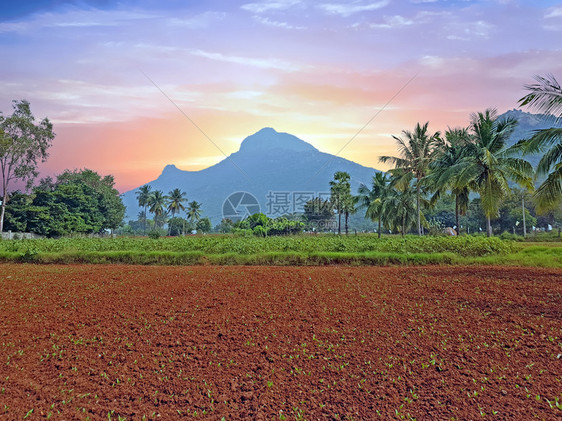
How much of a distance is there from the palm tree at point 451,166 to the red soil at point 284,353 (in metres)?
13.2

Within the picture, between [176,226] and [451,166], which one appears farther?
[176,226]

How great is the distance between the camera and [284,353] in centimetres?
502

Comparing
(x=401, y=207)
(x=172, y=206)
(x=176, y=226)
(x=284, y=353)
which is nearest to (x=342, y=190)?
(x=401, y=207)

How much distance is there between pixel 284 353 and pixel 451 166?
20.4 meters

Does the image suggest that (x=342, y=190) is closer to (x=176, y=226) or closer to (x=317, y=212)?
(x=317, y=212)

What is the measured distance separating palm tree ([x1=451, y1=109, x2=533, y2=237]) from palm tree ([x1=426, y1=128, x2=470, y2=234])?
46 centimetres

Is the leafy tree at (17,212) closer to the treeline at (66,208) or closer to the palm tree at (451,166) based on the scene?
the treeline at (66,208)

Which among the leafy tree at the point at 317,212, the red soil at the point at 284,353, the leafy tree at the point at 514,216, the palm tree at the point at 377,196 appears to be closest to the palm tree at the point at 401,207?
the palm tree at the point at 377,196

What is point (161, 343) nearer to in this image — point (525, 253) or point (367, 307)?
point (367, 307)

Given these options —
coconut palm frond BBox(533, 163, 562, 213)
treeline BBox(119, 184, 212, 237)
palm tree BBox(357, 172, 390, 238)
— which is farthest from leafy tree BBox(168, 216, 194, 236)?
coconut palm frond BBox(533, 163, 562, 213)

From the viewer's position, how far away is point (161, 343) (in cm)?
547

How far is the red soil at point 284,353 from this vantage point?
3861mm

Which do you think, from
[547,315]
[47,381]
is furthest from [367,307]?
[47,381]

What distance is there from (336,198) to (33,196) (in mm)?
39011
